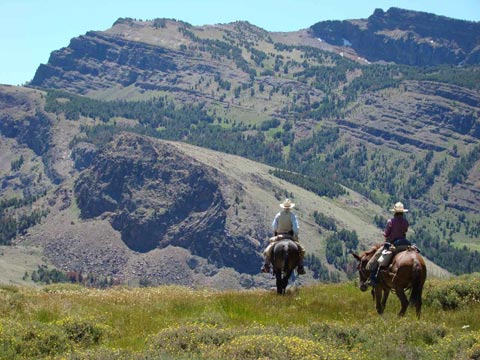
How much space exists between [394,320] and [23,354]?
417 inches

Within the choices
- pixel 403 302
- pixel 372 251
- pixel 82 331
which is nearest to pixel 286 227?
pixel 372 251

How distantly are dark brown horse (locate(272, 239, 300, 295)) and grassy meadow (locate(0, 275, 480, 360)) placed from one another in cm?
270

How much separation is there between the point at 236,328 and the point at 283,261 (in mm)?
11230

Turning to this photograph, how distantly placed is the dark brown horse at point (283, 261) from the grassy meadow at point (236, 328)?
270cm

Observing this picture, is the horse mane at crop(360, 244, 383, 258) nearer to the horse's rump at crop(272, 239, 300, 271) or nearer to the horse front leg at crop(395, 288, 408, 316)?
the horse's rump at crop(272, 239, 300, 271)

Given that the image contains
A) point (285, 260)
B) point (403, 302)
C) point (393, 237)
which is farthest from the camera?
point (285, 260)

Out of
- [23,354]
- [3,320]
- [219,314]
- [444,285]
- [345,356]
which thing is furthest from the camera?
[444,285]

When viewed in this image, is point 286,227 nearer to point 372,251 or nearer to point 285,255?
point 285,255

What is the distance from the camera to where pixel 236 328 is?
19891mm

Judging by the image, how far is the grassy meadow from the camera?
1669cm

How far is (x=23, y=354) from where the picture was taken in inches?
689

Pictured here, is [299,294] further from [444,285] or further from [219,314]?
[219,314]

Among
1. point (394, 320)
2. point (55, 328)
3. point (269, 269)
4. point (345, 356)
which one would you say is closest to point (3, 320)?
point (55, 328)

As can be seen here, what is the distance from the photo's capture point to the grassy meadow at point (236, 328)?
1669 centimetres
